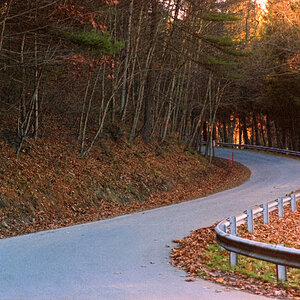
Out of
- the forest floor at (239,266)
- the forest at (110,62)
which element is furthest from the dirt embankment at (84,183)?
the forest floor at (239,266)

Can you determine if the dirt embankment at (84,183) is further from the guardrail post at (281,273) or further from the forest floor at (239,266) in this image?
the guardrail post at (281,273)

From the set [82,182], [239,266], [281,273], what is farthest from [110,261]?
[82,182]

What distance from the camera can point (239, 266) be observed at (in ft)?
31.0

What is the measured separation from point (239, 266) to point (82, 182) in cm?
1084

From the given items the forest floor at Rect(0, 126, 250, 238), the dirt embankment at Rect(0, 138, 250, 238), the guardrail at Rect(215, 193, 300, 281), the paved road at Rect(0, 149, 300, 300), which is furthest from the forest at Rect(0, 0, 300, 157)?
the guardrail at Rect(215, 193, 300, 281)

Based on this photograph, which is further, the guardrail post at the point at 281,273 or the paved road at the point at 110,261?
the guardrail post at the point at 281,273

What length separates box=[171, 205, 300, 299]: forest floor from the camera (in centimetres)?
755

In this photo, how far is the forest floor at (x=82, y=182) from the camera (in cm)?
1551

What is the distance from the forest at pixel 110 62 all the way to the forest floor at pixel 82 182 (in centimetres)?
66

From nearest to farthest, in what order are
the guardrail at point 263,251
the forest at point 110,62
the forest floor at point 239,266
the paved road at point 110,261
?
the paved road at point 110,261 → the guardrail at point 263,251 → the forest floor at point 239,266 → the forest at point 110,62

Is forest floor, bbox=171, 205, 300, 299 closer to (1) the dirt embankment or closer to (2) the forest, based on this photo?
(1) the dirt embankment

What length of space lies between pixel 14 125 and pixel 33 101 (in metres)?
3.67

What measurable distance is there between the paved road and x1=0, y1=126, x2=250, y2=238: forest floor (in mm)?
1869

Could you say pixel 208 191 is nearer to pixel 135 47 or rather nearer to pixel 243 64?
pixel 135 47
